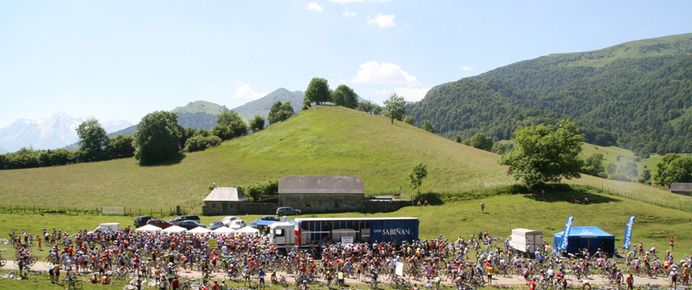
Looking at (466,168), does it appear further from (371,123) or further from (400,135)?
(371,123)

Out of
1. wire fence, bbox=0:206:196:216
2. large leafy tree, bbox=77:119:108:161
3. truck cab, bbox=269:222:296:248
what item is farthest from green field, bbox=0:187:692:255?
large leafy tree, bbox=77:119:108:161

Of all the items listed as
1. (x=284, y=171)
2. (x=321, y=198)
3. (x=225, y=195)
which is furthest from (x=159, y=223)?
(x=284, y=171)

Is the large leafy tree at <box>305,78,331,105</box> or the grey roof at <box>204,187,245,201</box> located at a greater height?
the large leafy tree at <box>305,78,331,105</box>

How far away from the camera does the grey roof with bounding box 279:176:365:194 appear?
245 feet

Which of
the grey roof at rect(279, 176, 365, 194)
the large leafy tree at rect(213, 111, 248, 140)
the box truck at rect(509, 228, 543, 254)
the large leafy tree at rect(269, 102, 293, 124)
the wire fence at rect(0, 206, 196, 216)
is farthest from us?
the large leafy tree at rect(269, 102, 293, 124)

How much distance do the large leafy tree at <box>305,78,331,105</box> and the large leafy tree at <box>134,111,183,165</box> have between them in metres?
57.7

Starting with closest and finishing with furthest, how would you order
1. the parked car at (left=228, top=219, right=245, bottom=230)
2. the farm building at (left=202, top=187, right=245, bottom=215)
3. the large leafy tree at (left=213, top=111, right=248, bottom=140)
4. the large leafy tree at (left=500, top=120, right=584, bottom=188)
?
the parked car at (left=228, top=219, right=245, bottom=230) < the large leafy tree at (left=500, top=120, right=584, bottom=188) < the farm building at (left=202, top=187, right=245, bottom=215) < the large leafy tree at (left=213, top=111, right=248, bottom=140)

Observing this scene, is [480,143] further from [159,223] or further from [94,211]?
[159,223]

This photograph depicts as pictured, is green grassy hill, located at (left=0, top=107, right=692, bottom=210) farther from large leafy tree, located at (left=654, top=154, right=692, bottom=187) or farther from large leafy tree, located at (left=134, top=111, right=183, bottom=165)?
large leafy tree, located at (left=654, top=154, right=692, bottom=187)

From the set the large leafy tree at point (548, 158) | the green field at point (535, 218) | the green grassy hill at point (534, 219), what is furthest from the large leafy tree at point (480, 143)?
the green grassy hill at point (534, 219)

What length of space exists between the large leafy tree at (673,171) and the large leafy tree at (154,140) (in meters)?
123

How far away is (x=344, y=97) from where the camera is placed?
570ft

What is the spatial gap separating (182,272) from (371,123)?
9494cm

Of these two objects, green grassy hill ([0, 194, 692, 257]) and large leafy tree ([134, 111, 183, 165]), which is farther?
large leafy tree ([134, 111, 183, 165])
